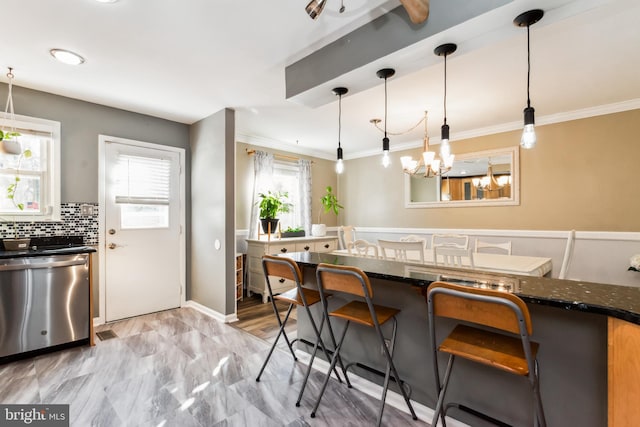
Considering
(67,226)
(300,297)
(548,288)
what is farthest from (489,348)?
(67,226)

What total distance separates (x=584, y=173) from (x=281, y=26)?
12.3 feet

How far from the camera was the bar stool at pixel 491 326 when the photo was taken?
→ 112 cm

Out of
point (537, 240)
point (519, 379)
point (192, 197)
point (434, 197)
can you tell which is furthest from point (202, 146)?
point (537, 240)

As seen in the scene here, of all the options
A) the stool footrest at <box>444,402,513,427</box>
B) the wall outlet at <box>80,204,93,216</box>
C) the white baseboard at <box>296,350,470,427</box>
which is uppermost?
the wall outlet at <box>80,204,93,216</box>

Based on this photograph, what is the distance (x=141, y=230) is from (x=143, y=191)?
0.47 m

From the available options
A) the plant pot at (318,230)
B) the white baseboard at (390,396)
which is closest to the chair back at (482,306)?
the white baseboard at (390,396)

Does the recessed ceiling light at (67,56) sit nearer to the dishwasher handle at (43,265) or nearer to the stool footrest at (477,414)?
the dishwasher handle at (43,265)

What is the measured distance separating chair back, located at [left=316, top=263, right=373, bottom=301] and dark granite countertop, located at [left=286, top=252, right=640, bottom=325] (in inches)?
4.9

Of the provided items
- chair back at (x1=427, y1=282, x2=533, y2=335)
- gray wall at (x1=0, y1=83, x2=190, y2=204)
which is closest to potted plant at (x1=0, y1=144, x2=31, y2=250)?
gray wall at (x1=0, y1=83, x2=190, y2=204)

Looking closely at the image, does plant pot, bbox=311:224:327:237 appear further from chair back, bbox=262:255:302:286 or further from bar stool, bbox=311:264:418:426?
bar stool, bbox=311:264:418:426

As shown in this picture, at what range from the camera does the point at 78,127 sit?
326 centimetres

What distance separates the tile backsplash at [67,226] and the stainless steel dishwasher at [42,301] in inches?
22.6

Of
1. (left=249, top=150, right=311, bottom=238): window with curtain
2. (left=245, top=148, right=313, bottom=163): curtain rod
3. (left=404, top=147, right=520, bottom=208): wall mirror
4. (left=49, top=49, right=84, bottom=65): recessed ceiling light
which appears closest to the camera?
(left=49, top=49, right=84, bottom=65): recessed ceiling light

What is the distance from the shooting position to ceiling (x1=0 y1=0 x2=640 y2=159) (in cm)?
183
